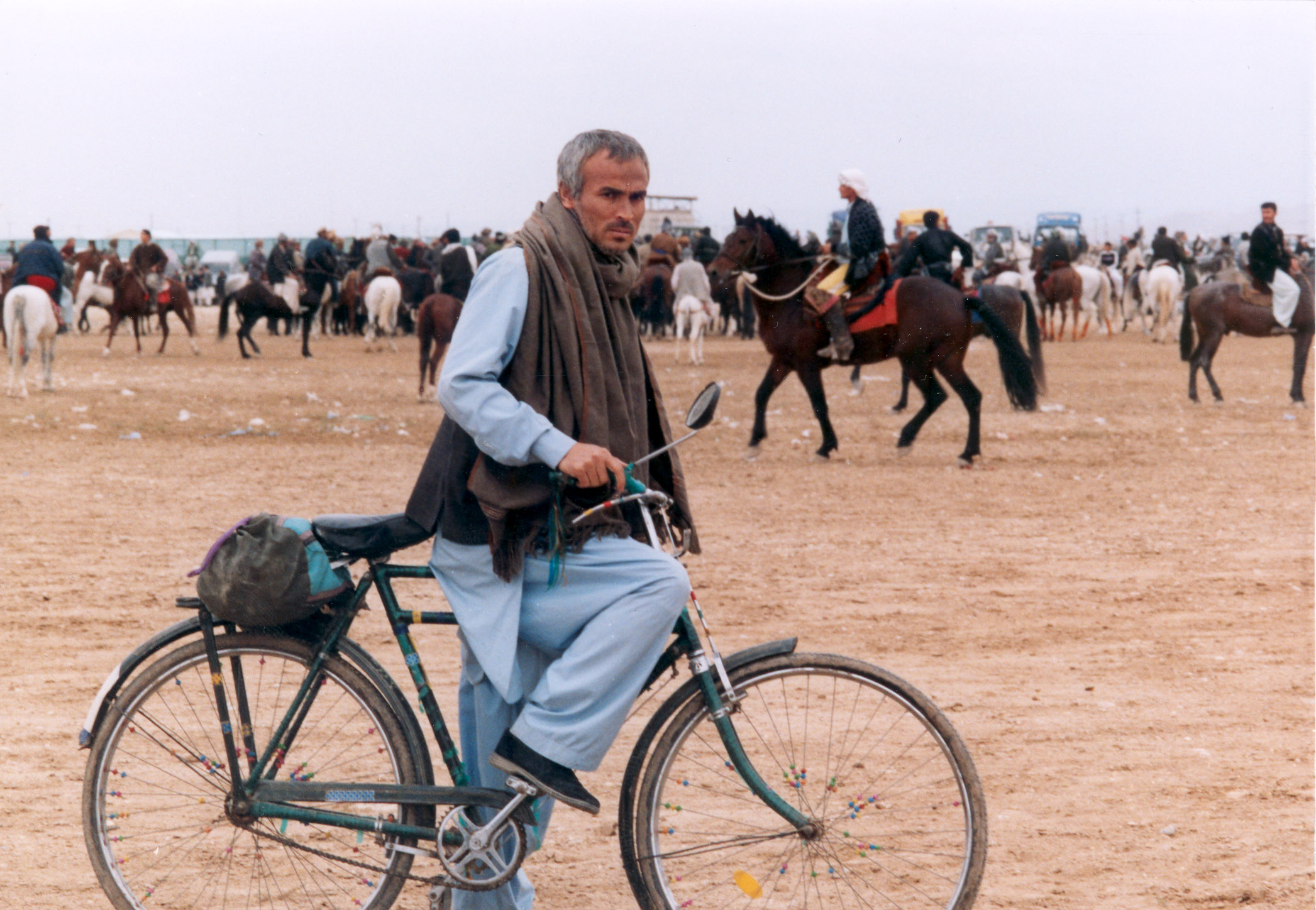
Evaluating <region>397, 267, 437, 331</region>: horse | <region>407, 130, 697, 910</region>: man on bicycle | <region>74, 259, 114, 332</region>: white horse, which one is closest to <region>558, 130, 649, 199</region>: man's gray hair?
<region>407, 130, 697, 910</region>: man on bicycle

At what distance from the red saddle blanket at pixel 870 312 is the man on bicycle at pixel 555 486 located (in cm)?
933

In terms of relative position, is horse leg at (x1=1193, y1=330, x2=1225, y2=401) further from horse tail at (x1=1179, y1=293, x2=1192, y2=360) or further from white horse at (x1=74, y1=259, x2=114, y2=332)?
white horse at (x1=74, y1=259, x2=114, y2=332)

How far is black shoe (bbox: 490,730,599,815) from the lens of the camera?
297 centimetres

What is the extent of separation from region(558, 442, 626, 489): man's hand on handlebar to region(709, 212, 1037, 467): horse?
917 centimetres

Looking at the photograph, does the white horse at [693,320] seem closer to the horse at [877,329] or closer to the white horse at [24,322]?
the white horse at [24,322]

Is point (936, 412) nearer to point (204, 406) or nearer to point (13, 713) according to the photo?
point (204, 406)

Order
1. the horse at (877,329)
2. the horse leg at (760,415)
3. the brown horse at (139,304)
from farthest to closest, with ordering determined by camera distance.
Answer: the brown horse at (139,304) → the horse at (877,329) → the horse leg at (760,415)

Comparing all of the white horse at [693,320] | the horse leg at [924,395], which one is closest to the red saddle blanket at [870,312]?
the horse leg at [924,395]

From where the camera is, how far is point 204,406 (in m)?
15.2

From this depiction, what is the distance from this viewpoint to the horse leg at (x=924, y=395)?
12.2 m

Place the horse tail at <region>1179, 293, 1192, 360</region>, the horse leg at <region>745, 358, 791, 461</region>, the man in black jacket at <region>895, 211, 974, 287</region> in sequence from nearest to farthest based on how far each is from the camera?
the horse leg at <region>745, 358, 791, 461</region> → the man in black jacket at <region>895, 211, 974, 287</region> → the horse tail at <region>1179, 293, 1192, 360</region>

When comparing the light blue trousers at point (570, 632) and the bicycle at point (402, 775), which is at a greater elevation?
the light blue trousers at point (570, 632)

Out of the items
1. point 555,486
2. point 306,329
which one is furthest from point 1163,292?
point 555,486

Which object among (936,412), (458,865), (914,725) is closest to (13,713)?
(458,865)
